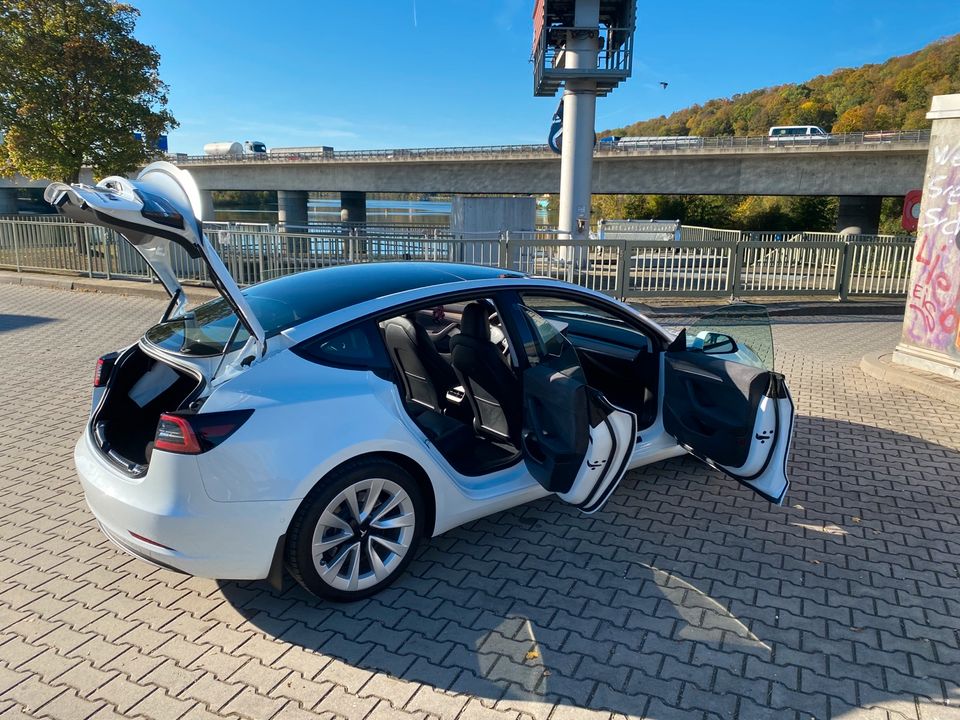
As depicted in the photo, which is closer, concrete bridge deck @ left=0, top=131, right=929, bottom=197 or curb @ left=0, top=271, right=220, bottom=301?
curb @ left=0, top=271, right=220, bottom=301

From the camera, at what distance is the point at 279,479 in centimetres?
281

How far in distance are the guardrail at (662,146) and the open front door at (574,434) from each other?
32.7 metres

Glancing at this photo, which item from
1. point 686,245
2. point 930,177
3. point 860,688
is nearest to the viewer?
point 860,688

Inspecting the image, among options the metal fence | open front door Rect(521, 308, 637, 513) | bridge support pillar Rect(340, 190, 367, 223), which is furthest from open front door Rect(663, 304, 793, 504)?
bridge support pillar Rect(340, 190, 367, 223)

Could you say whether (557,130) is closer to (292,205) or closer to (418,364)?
(418,364)

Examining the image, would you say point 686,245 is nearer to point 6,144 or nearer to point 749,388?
point 749,388

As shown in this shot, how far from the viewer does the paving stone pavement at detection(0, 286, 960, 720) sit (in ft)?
8.54

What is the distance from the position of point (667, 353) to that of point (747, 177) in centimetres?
3236

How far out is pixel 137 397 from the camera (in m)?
3.63

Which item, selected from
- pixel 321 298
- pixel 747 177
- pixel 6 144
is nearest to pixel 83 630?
pixel 321 298

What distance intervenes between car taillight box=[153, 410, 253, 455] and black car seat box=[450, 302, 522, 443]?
1.39m

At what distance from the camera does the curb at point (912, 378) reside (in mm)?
6699

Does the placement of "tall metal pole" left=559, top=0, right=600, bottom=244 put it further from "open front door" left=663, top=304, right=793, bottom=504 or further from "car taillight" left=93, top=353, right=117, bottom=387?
"car taillight" left=93, top=353, right=117, bottom=387

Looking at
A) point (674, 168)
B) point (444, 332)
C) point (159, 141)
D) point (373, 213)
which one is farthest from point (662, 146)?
point (373, 213)
